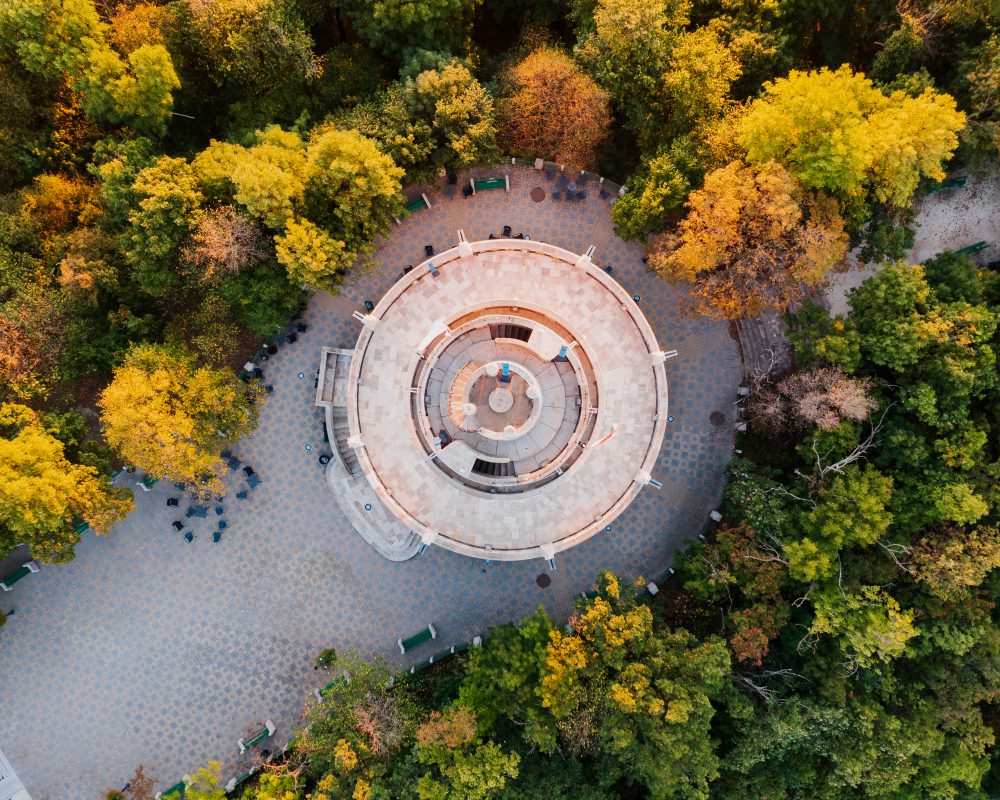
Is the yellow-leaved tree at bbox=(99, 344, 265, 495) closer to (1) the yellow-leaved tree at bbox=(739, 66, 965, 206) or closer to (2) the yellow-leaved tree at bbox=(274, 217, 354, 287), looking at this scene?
(2) the yellow-leaved tree at bbox=(274, 217, 354, 287)

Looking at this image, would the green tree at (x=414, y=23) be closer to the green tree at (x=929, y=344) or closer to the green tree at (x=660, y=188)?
the green tree at (x=660, y=188)

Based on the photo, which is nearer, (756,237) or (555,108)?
(756,237)

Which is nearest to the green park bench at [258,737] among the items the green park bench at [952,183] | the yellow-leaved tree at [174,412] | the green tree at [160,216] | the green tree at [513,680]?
the green tree at [513,680]

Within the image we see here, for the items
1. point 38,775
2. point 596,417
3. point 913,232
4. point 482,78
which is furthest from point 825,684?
point 38,775

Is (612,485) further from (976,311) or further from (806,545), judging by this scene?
(976,311)

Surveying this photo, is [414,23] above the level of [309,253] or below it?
above

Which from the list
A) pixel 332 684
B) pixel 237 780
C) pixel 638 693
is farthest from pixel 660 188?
pixel 237 780

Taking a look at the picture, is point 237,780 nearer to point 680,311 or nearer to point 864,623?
point 864,623
